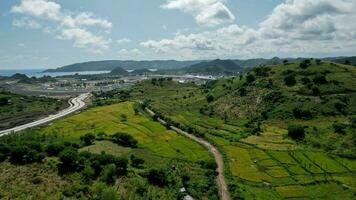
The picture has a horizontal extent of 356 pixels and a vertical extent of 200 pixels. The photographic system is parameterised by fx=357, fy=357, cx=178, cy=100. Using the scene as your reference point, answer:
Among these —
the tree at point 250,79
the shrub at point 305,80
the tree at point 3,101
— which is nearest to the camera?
the shrub at point 305,80

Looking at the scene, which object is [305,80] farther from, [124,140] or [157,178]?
[157,178]

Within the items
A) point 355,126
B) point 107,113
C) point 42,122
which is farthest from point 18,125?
point 355,126

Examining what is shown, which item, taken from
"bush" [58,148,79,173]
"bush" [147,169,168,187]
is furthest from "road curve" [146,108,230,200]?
"bush" [58,148,79,173]

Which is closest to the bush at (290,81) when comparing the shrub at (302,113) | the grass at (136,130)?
the shrub at (302,113)

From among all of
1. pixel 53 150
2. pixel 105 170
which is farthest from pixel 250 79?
pixel 105 170

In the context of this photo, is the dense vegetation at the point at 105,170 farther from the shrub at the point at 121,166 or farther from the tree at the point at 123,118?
the tree at the point at 123,118

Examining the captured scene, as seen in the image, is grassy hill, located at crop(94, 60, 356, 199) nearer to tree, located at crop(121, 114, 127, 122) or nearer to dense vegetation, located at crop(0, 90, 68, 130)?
tree, located at crop(121, 114, 127, 122)
